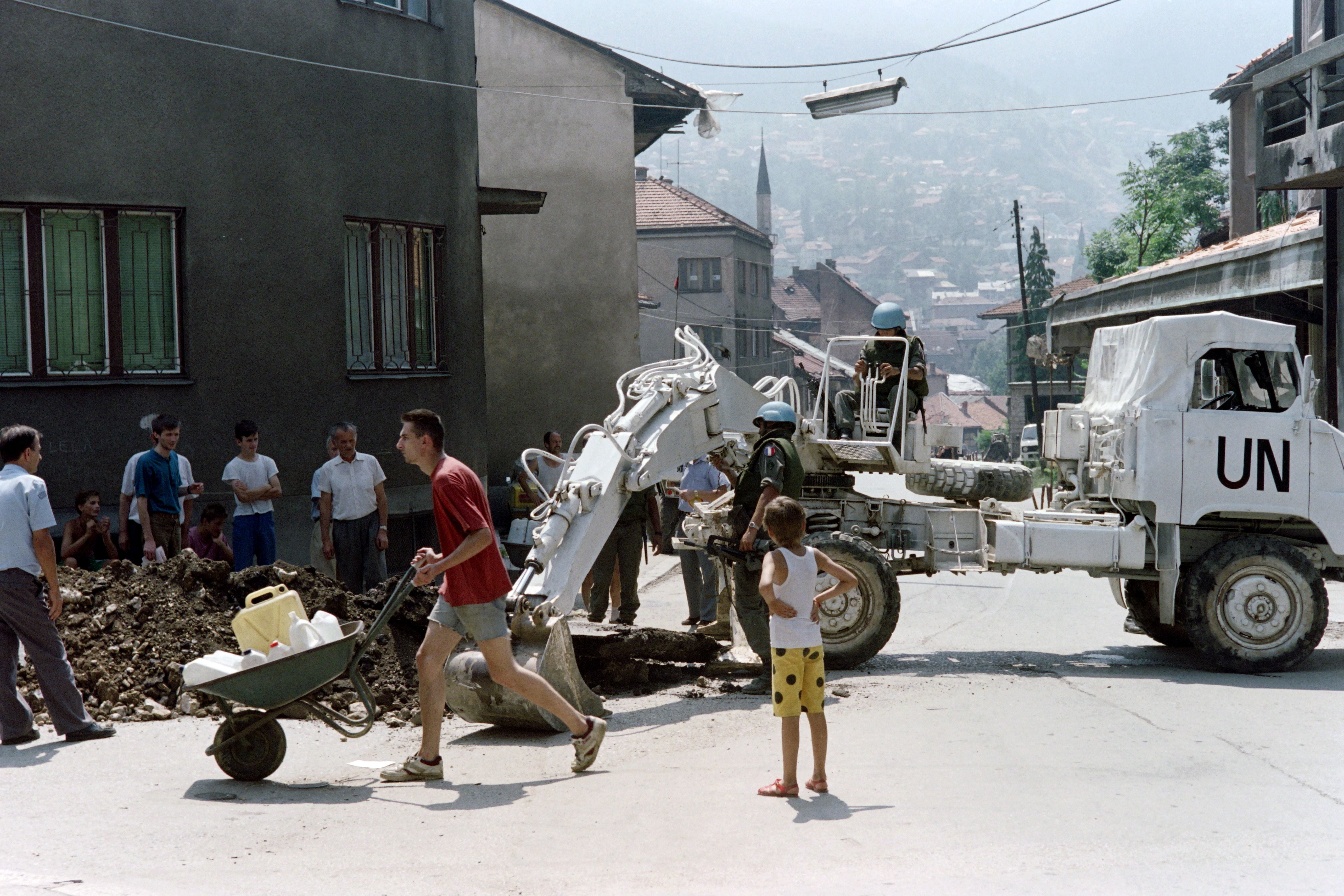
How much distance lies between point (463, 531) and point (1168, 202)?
1995 inches

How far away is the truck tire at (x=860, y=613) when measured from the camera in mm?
10133

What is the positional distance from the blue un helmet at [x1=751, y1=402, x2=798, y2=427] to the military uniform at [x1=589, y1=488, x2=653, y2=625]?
106 inches

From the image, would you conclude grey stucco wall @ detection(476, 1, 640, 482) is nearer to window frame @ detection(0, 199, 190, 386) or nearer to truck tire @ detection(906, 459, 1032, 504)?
window frame @ detection(0, 199, 190, 386)

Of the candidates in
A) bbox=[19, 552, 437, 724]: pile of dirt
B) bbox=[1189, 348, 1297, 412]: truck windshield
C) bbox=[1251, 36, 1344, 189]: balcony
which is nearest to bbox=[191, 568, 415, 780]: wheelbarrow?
bbox=[19, 552, 437, 724]: pile of dirt

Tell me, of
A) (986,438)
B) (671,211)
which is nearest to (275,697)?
(671,211)

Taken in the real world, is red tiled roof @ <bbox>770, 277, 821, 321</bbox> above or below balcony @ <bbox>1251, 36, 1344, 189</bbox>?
above

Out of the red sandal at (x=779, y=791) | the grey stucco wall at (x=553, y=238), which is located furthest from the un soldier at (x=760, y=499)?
the grey stucco wall at (x=553, y=238)

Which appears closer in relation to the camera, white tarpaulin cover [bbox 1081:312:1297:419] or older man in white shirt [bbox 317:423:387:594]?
white tarpaulin cover [bbox 1081:312:1297:419]

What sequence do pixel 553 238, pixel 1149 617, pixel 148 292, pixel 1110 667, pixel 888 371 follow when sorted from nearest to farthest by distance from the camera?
pixel 1110 667 < pixel 888 371 < pixel 1149 617 < pixel 148 292 < pixel 553 238

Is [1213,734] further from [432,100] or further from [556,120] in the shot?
[556,120]

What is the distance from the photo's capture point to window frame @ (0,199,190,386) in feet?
38.7

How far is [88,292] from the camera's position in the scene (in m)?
12.1

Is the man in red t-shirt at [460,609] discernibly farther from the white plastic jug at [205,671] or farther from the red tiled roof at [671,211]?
the red tiled roof at [671,211]

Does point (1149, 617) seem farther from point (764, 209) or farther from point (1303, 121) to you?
point (764, 209)
